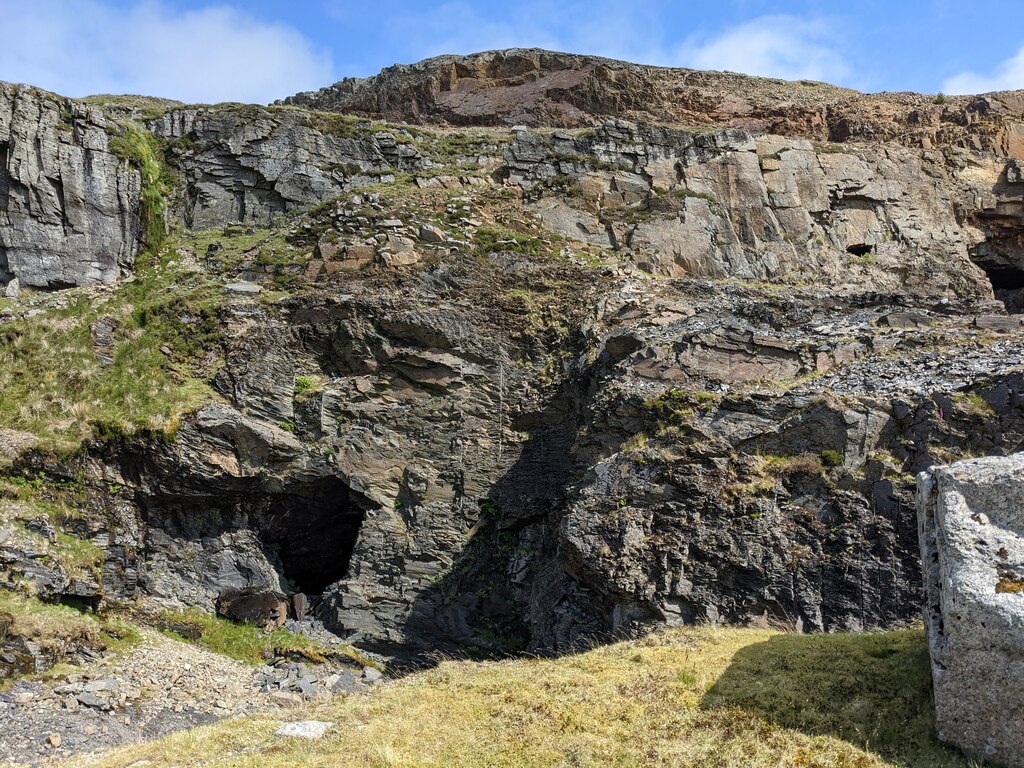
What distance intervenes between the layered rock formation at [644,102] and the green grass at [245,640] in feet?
95.7

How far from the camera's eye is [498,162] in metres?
34.0

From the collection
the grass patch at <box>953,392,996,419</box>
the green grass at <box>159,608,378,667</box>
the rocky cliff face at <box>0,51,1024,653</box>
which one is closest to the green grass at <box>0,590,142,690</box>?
the rocky cliff face at <box>0,51,1024,653</box>

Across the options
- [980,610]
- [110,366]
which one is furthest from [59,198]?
[980,610]

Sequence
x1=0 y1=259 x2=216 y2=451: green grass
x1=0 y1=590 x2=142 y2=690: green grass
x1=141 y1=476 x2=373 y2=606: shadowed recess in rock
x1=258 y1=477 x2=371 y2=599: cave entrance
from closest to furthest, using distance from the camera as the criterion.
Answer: x1=0 y1=590 x2=142 y2=690: green grass < x1=141 y1=476 x2=373 y2=606: shadowed recess in rock < x1=0 y1=259 x2=216 y2=451: green grass < x1=258 y1=477 x2=371 y2=599: cave entrance

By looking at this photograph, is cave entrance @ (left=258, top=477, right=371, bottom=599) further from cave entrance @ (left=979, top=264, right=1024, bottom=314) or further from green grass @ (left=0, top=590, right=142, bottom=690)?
cave entrance @ (left=979, top=264, right=1024, bottom=314)

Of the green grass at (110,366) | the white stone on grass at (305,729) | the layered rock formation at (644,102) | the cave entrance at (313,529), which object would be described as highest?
the layered rock formation at (644,102)

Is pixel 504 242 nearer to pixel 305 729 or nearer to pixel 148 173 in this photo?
pixel 148 173

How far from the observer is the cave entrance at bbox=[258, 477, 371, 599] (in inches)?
927

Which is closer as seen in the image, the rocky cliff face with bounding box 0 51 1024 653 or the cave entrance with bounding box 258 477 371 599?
the rocky cliff face with bounding box 0 51 1024 653

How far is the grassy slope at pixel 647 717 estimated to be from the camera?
9.84m

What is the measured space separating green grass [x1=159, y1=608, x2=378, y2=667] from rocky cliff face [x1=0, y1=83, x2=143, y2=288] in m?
13.1

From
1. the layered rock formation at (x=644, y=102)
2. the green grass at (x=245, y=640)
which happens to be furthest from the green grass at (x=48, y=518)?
the layered rock formation at (x=644, y=102)

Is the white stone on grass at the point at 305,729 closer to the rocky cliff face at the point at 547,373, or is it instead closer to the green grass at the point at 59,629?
the rocky cliff face at the point at 547,373

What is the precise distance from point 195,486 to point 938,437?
57.2ft
